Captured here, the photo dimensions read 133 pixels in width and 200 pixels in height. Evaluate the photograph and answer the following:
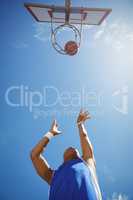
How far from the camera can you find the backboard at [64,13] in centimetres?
334

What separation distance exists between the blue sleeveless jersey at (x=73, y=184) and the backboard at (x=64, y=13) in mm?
1457

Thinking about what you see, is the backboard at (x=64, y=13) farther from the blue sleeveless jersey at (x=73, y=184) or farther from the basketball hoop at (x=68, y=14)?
the blue sleeveless jersey at (x=73, y=184)

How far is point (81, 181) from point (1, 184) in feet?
5.80

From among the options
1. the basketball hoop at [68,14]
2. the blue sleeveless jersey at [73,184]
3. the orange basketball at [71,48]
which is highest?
the basketball hoop at [68,14]

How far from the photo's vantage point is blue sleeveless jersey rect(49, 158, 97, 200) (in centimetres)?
230

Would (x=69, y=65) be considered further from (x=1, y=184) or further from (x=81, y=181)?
(x=81, y=181)

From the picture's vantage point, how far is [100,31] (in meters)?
4.14

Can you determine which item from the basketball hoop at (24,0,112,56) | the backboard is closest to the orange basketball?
the basketball hoop at (24,0,112,56)

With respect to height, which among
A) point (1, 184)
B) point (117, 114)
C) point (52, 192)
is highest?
point (117, 114)

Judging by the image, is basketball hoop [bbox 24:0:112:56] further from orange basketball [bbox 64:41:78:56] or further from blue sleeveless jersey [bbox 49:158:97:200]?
blue sleeveless jersey [bbox 49:158:97:200]

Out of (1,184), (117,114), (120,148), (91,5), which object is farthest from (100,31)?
(1,184)

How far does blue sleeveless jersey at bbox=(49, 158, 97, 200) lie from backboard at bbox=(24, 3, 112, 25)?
146 centimetres

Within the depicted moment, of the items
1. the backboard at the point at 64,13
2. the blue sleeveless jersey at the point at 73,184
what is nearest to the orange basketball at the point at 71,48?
the backboard at the point at 64,13

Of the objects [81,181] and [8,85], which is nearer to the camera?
[81,181]
